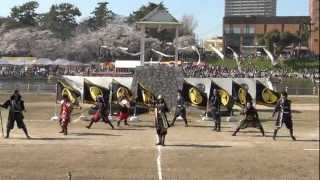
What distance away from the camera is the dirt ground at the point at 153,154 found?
1284 cm

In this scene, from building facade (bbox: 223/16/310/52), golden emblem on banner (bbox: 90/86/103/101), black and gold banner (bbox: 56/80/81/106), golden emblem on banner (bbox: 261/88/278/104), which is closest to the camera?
black and gold banner (bbox: 56/80/81/106)

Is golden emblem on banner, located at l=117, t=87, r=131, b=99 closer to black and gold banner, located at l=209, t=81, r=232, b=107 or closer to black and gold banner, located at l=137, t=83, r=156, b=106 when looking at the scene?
black and gold banner, located at l=137, t=83, r=156, b=106

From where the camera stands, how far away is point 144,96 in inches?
1163

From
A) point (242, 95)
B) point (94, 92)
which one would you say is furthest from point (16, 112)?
point (242, 95)

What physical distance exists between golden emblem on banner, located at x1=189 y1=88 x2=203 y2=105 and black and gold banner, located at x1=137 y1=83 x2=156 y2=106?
1.86 metres

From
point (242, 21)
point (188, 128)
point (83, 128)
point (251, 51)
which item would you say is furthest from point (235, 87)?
point (242, 21)

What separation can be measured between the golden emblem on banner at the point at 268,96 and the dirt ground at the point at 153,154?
7.67m

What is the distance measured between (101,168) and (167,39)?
9215cm

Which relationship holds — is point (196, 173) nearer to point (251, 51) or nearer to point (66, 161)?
point (66, 161)

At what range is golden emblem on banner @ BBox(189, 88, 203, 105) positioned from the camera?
30.4m

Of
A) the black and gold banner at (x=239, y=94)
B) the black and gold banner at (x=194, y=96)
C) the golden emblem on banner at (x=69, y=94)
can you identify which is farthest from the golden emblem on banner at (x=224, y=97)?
the golden emblem on banner at (x=69, y=94)

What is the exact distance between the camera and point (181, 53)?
341 feet

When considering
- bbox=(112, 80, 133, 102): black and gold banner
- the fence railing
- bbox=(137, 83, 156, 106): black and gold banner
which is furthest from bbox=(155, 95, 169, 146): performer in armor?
the fence railing

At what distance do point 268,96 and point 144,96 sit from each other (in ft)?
21.6
